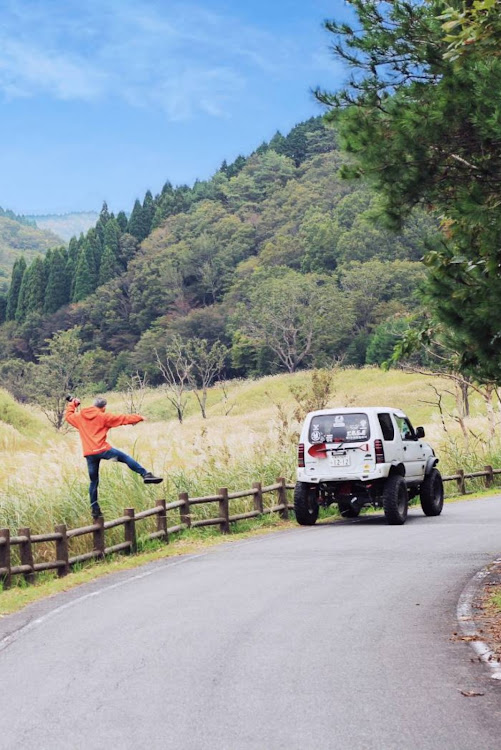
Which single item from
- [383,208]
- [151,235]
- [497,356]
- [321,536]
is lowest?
[321,536]

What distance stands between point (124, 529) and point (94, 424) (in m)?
Answer: 1.90

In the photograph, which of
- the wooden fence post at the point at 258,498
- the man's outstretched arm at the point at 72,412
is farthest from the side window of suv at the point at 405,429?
the man's outstretched arm at the point at 72,412

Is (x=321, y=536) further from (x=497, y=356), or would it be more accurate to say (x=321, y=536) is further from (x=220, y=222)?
(x=220, y=222)

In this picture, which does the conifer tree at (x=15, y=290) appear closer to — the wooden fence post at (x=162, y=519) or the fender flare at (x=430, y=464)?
the fender flare at (x=430, y=464)

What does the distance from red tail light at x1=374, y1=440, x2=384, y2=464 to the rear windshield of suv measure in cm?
25

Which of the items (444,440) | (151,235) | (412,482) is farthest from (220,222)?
(412,482)

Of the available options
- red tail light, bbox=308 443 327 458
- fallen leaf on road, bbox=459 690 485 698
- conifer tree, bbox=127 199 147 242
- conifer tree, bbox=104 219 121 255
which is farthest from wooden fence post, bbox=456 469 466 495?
conifer tree, bbox=127 199 147 242

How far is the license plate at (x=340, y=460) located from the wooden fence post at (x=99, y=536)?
6.00 m

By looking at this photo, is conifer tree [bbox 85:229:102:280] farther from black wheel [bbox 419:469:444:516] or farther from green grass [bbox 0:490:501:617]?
green grass [bbox 0:490:501:617]

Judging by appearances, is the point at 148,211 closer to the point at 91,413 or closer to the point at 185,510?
the point at 185,510

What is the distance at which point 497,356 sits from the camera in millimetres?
11078

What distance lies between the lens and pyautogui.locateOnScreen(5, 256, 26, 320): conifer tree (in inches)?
4838

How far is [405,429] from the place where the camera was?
20812 mm

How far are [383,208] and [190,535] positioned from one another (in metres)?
8.41
